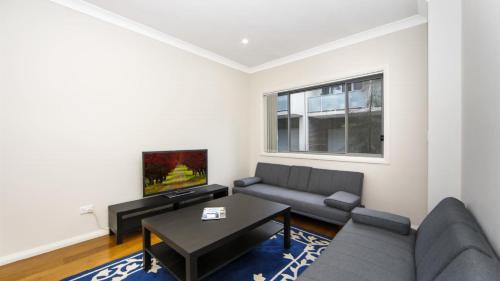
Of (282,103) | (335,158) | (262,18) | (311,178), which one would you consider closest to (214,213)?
(311,178)

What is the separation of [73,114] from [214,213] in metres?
1.99

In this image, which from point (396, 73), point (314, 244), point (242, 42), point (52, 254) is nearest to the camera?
point (52, 254)

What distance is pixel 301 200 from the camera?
9.72 feet

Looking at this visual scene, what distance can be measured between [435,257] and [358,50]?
9.38 feet

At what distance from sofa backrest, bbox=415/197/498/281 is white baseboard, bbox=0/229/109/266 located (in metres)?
3.21

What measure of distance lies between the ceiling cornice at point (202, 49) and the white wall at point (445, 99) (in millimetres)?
769

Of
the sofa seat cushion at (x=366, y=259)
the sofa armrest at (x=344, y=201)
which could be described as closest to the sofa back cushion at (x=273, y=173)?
the sofa armrest at (x=344, y=201)

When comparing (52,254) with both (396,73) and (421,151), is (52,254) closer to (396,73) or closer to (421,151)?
(421,151)

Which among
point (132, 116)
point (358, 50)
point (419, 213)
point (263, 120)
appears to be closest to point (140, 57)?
point (132, 116)

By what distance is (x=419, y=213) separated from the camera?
2674mm

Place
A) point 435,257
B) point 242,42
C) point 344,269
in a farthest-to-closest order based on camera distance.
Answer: point 242,42
point 344,269
point 435,257

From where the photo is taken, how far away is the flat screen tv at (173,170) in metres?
2.89

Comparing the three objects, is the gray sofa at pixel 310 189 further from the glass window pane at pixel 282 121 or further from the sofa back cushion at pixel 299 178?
the glass window pane at pixel 282 121

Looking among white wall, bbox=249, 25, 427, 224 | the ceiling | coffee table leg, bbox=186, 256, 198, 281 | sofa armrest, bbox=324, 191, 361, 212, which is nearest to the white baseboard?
coffee table leg, bbox=186, 256, 198, 281
